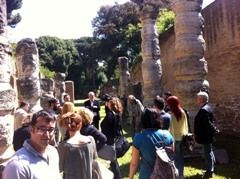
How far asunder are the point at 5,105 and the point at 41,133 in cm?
114

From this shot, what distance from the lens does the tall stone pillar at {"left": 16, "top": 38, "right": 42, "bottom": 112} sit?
9.54 metres

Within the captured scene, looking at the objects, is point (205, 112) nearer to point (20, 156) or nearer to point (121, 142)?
point (121, 142)

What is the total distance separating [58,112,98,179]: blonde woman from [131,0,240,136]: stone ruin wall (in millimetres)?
9068

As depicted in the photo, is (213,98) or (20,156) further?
(213,98)

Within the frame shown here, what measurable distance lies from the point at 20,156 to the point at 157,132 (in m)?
1.89

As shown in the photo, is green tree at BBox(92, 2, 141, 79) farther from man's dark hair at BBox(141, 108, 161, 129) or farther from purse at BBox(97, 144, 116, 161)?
man's dark hair at BBox(141, 108, 161, 129)

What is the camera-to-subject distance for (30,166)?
9.86ft

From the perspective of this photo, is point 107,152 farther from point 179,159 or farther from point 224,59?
point 224,59

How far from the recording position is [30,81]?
959 cm

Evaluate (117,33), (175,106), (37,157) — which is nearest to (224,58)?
(175,106)

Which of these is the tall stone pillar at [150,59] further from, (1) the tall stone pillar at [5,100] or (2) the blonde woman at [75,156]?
(1) the tall stone pillar at [5,100]

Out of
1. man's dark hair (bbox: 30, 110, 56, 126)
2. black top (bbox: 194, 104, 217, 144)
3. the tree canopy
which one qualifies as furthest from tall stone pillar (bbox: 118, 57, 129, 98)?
man's dark hair (bbox: 30, 110, 56, 126)

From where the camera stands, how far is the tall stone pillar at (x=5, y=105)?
13.4 feet

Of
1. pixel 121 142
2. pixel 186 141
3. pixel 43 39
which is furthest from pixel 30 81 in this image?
pixel 43 39
